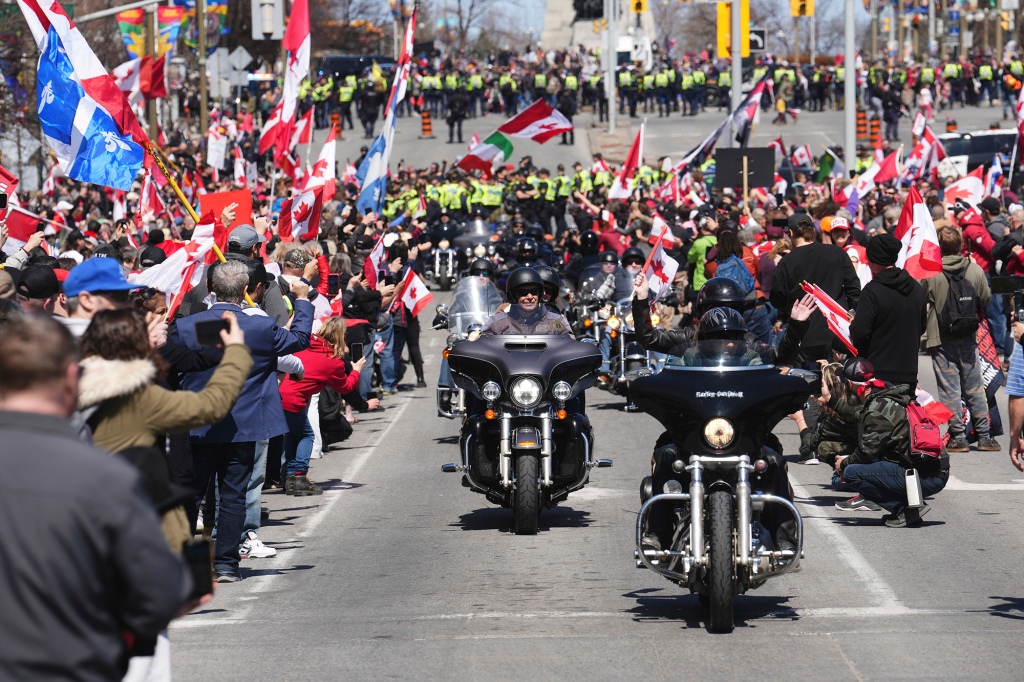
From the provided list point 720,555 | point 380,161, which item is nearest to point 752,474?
point 720,555

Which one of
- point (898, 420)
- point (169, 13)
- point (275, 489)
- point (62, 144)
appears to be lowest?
point (275, 489)

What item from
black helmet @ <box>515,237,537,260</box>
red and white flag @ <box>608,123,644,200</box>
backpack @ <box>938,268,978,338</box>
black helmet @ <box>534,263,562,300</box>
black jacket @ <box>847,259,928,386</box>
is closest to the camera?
black jacket @ <box>847,259,928,386</box>

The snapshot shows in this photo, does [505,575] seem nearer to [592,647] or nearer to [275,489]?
[592,647]

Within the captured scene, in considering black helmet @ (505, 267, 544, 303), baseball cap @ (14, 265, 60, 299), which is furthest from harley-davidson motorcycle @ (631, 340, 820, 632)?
baseball cap @ (14, 265, 60, 299)

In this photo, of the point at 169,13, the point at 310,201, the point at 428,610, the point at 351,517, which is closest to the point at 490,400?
the point at 351,517

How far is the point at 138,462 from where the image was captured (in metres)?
5.31

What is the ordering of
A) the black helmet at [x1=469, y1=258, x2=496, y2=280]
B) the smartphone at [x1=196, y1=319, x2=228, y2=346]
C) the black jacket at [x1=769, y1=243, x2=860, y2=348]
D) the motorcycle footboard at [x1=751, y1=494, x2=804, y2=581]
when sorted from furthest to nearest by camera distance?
the black helmet at [x1=469, y1=258, x2=496, y2=280] → the black jacket at [x1=769, y1=243, x2=860, y2=348] → the motorcycle footboard at [x1=751, y1=494, x2=804, y2=581] → the smartphone at [x1=196, y1=319, x2=228, y2=346]

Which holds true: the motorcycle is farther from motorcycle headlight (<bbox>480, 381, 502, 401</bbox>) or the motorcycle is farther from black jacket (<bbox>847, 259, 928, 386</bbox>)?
black jacket (<bbox>847, 259, 928, 386</bbox>)

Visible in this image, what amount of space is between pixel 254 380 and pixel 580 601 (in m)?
2.13

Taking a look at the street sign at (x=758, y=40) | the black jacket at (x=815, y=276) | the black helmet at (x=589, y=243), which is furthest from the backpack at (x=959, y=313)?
the street sign at (x=758, y=40)

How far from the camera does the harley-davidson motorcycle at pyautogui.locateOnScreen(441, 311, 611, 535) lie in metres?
10.5

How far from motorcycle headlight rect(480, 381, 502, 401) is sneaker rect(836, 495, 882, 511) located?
2.57m

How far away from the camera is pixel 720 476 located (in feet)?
25.6

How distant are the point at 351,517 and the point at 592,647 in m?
4.23
